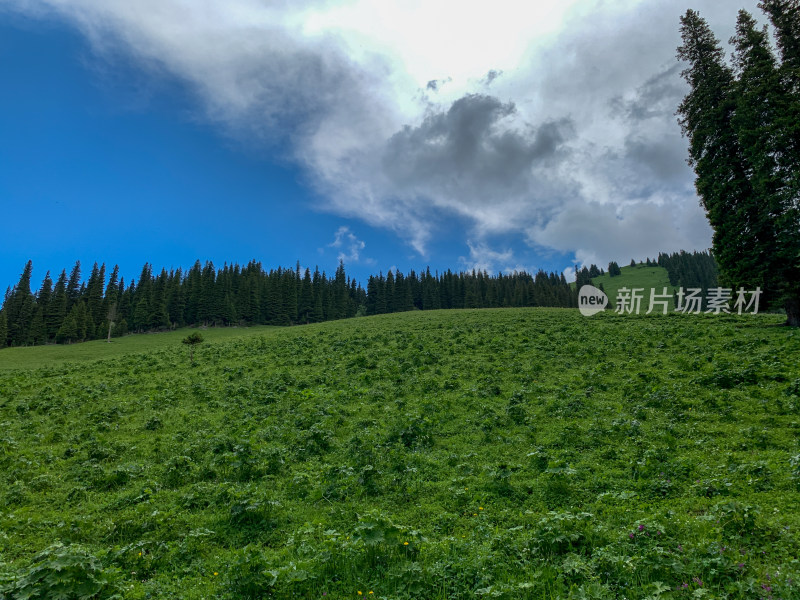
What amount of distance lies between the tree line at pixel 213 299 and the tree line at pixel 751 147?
304 feet

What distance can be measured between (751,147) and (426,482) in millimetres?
32570

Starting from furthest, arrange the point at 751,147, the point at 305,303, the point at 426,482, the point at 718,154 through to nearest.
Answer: the point at 305,303 → the point at 718,154 → the point at 751,147 → the point at 426,482

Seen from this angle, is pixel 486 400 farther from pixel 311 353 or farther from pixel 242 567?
pixel 311 353

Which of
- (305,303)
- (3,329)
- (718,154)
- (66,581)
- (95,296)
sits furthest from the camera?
(305,303)

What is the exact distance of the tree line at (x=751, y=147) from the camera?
25484 millimetres

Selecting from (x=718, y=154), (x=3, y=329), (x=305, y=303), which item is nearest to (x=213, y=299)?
(x=305, y=303)

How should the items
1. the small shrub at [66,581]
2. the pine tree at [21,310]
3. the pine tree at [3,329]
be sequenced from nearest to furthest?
the small shrub at [66,581] → the pine tree at [3,329] → the pine tree at [21,310]

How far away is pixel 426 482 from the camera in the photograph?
34.8 ft

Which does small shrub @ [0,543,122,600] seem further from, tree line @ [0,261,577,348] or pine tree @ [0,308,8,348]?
pine tree @ [0,308,8,348]

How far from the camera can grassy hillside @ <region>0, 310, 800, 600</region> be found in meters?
6.43

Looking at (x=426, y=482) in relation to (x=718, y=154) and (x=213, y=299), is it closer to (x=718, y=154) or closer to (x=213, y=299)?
(x=718, y=154)

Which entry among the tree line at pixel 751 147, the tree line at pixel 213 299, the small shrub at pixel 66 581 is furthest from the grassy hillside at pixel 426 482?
the tree line at pixel 213 299

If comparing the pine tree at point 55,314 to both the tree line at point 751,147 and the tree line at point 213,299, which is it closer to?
the tree line at point 213,299

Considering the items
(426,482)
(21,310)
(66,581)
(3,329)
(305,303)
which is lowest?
(426,482)
